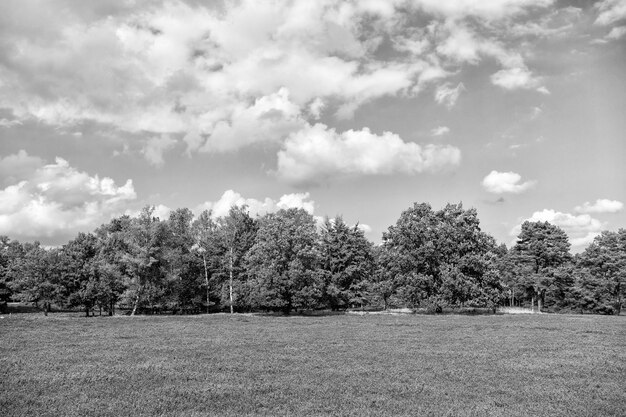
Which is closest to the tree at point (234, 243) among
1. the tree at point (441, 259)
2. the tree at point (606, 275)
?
the tree at point (441, 259)

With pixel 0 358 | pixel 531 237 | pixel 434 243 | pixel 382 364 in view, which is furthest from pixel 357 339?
pixel 531 237

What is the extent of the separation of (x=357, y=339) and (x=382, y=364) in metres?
10.7

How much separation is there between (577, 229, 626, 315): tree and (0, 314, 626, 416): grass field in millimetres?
52031

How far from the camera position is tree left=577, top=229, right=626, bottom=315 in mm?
76500

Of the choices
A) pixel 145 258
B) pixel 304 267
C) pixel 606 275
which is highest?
pixel 145 258

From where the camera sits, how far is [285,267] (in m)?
70.7

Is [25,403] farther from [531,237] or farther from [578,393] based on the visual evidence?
[531,237]

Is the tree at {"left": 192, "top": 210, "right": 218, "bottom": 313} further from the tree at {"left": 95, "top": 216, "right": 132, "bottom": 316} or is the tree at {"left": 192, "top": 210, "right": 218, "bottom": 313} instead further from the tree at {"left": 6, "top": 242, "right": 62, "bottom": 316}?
the tree at {"left": 6, "top": 242, "right": 62, "bottom": 316}

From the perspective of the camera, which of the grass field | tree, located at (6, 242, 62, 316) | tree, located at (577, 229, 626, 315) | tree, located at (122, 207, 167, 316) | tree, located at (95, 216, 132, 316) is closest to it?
the grass field

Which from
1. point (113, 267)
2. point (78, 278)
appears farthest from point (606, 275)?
point (78, 278)

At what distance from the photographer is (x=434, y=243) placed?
237 feet

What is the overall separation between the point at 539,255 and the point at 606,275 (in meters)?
11.6

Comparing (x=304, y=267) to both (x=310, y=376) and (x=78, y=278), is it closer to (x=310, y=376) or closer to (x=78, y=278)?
(x=78, y=278)

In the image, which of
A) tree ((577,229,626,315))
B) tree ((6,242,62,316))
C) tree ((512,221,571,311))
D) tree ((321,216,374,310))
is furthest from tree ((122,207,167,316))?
tree ((577,229,626,315))
